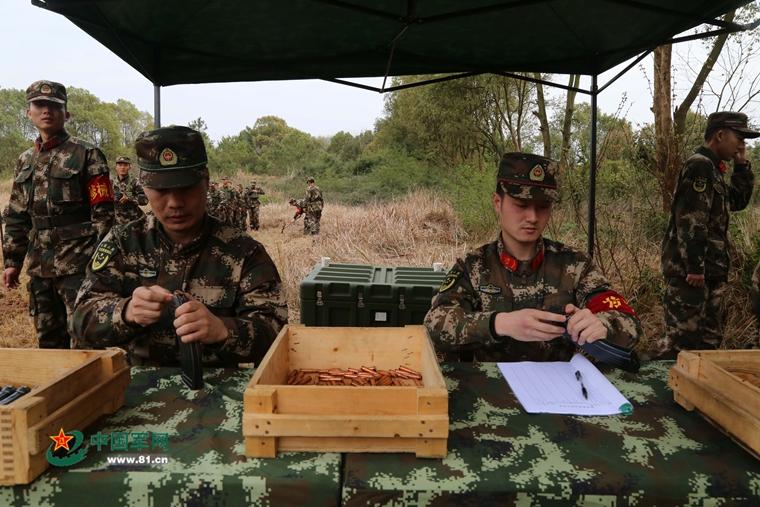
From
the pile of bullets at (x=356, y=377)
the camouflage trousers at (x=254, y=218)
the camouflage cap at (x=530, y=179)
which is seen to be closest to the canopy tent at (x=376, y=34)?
the camouflage cap at (x=530, y=179)

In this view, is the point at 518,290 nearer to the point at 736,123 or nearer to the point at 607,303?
the point at 607,303

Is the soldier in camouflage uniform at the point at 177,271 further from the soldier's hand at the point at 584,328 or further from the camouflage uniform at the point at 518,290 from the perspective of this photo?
the soldier's hand at the point at 584,328

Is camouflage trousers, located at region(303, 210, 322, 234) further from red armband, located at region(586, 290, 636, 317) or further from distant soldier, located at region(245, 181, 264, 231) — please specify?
red armband, located at region(586, 290, 636, 317)

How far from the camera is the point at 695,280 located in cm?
399

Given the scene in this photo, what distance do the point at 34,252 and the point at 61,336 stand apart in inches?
25.4

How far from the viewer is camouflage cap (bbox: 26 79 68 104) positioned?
3.60 metres

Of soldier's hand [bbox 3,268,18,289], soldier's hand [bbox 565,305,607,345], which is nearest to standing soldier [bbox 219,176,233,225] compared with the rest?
soldier's hand [bbox 3,268,18,289]

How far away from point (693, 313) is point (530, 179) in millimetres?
2800

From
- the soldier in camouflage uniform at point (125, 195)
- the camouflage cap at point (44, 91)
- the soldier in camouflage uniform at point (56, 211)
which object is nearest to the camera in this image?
the camouflage cap at point (44, 91)

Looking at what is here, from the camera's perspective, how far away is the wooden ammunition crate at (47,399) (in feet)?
3.54

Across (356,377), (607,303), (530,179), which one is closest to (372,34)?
(530,179)

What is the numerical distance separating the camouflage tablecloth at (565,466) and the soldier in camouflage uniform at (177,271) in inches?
34.7

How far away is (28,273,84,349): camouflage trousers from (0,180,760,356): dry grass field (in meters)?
1.87

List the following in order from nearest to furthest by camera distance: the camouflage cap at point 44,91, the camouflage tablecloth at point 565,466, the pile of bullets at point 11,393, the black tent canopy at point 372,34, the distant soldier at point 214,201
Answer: the camouflage tablecloth at point 565,466 < the pile of bullets at point 11,393 < the black tent canopy at point 372,34 < the camouflage cap at point 44,91 < the distant soldier at point 214,201
